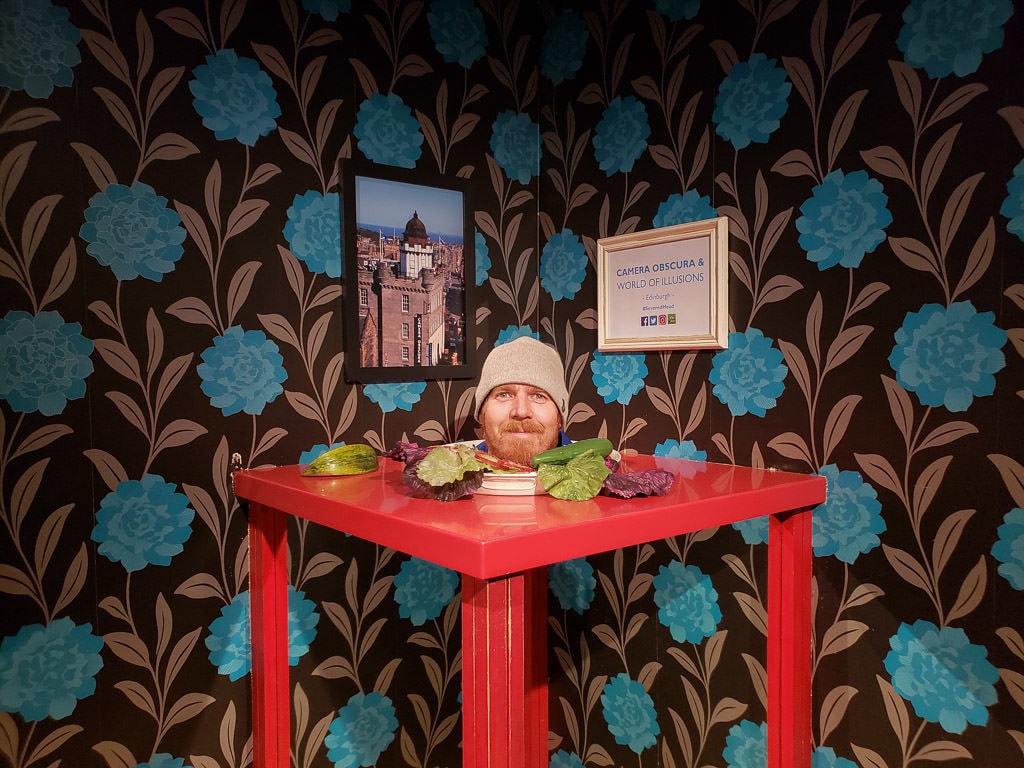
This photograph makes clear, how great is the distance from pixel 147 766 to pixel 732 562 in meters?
1.25

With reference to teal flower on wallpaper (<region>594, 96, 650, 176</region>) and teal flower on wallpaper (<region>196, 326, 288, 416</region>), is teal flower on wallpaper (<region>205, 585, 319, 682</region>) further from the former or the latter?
teal flower on wallpaper (<region>594, 96, 650, 176</region>)

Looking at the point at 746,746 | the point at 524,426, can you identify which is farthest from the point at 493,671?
the point at 746,746

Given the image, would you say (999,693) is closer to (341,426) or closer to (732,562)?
(732,562)

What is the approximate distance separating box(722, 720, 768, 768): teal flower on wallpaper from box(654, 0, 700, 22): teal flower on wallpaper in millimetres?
1500

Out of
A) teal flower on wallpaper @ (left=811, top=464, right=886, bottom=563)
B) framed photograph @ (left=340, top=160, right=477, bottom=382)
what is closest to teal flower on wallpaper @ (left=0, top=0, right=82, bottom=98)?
framed photograph @ (left=340, top=160, right=477, bottom=382)

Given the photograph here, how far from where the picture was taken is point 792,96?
4.33 feet

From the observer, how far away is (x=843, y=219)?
1.26 meters

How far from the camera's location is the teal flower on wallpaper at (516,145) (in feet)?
5.92

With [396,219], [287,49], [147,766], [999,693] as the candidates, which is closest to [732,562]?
[999,693]

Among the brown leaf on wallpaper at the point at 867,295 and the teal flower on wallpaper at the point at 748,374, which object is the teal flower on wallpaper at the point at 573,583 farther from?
the brown leaf on wallpaper at the point at 867,295

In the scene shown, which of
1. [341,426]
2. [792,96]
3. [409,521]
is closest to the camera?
[409,521]

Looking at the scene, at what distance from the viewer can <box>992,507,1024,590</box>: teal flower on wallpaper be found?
3.52ft

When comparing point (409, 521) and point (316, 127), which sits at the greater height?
point (316, 127)

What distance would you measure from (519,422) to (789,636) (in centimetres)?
61
